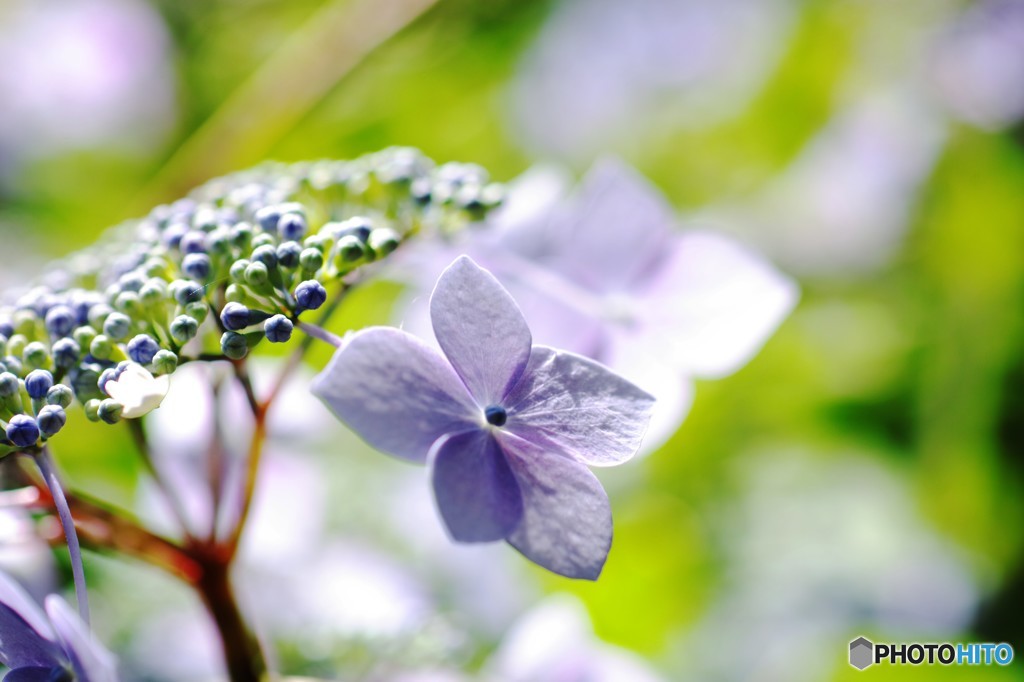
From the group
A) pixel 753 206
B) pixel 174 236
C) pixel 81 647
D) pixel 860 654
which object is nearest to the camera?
pixel 81 647

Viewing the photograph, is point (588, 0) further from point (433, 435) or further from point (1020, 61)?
point (433, 435)

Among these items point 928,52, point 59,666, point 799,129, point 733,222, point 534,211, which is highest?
point 928,52

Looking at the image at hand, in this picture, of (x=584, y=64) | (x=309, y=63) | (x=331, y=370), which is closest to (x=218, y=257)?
(x=331, y=370)

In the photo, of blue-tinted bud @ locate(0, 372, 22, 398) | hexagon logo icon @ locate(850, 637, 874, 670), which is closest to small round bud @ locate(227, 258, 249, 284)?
blue-tinted bud @ locate(0, 372, 22, 398)

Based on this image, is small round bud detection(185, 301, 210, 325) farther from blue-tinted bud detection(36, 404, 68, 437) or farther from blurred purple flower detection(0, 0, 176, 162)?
blurred purple flower detection(0, 0, 176, 162)

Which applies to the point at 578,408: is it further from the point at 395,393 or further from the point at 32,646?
the point at 32,646

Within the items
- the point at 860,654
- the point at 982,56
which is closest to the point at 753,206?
the point at 982,56
